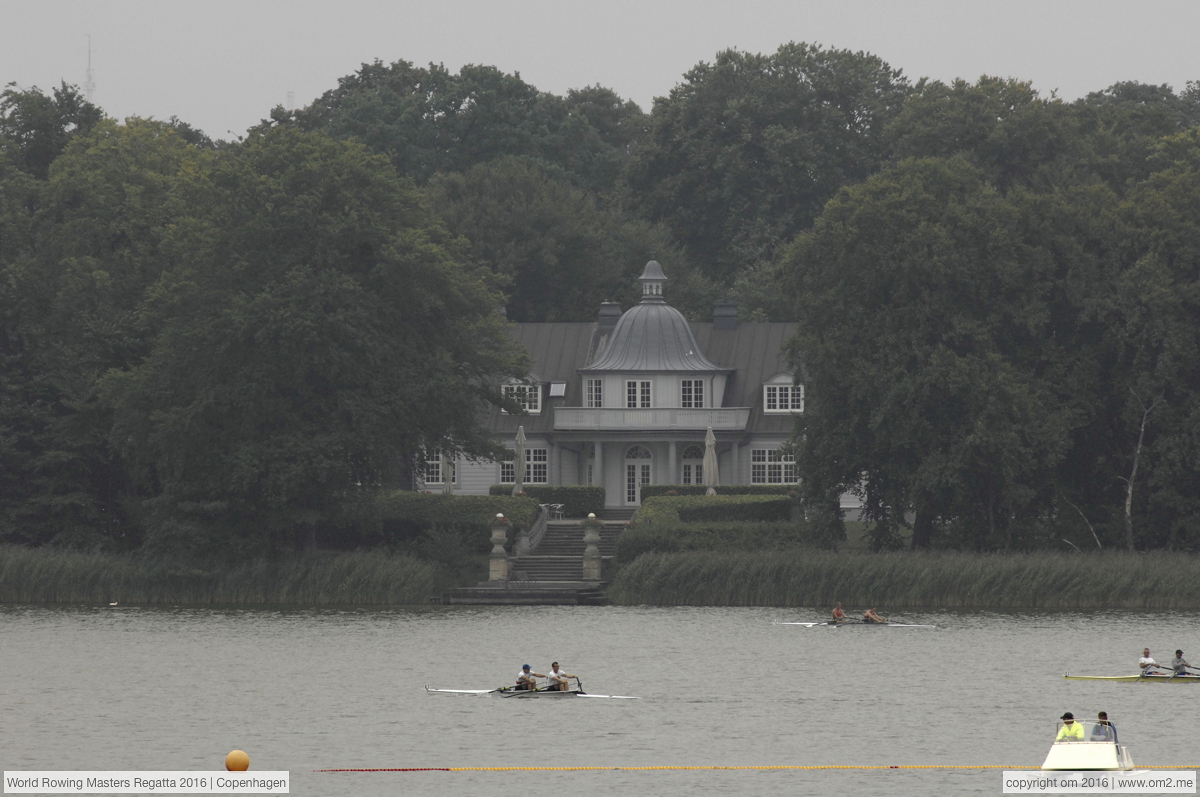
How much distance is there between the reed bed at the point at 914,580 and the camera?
57188 mm

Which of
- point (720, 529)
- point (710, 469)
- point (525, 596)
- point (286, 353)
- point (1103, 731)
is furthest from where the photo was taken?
point (710, 469)

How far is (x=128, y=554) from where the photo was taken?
63.1 m

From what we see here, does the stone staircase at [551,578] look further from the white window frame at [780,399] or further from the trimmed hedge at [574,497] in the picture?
the white window frame at [780,399]

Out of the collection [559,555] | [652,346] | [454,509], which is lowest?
[559,555]

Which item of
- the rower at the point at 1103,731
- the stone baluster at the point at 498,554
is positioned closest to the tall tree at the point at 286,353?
the stone baluster at the point at 498,554

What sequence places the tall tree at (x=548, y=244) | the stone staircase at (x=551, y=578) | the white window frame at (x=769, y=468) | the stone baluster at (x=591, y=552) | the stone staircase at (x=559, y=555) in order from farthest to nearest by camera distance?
the tall tree at (x=548, y=244)
the white window frame at (x=769, y=468)
the stone staircase at (x=559, y=555)
the stone baluster at (x=591, y=552)
the stone staircase at (x=551, y=578)

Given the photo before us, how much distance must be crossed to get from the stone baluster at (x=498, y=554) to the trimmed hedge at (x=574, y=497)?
11350mm

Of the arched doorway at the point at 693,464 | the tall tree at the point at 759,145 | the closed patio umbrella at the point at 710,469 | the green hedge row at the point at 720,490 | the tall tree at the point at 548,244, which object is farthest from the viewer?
the tall tree at the point at 759,145

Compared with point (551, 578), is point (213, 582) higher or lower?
lower

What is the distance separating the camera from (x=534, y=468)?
80562 millimetres

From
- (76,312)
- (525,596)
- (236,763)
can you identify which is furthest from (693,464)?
(236,763)

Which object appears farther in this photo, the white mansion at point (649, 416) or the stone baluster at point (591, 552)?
the white mansion at point (649, 416)

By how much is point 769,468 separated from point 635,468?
5450 millimetres

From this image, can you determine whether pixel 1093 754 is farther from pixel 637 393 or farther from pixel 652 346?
pixel 652 346
